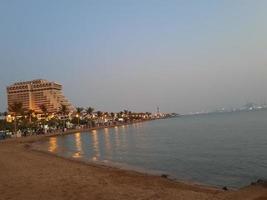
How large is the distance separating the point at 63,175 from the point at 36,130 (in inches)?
4783

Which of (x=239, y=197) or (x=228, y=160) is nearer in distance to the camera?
(x=239, y=197)

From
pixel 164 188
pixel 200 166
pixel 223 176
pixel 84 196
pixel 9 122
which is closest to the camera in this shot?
pixel 84 196

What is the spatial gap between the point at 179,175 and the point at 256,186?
853cm

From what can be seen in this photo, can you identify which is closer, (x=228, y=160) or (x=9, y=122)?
(x=228, y=160)

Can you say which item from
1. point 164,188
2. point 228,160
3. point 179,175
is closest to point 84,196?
point 164,188

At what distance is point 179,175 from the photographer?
1102 inches

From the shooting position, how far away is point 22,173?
24812mm

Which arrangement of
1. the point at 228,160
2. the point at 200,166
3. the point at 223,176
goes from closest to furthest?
the point at 223,176 < the point at 200,166 < the point at 228,160

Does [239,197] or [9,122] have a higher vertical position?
[9,122]

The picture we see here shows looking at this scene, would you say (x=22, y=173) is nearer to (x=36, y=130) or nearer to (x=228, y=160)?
(x=228, y=160)

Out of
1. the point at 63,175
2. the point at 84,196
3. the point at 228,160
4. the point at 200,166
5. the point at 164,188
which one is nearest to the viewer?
the point at 84,196

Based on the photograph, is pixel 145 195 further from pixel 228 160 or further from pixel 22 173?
pixel 228 160

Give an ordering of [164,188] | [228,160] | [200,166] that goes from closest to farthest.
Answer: [164,188] → [200,166] → [228,160]

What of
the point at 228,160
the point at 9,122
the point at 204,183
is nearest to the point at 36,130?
the point at 9,122
